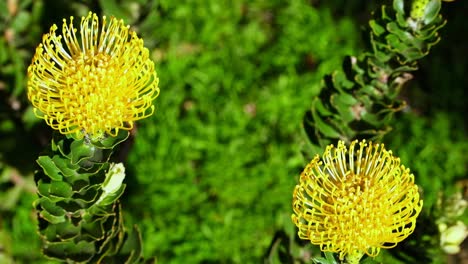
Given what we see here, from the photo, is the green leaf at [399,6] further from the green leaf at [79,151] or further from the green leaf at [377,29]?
the green leaf at [79,151]

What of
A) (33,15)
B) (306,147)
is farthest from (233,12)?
(306,147)

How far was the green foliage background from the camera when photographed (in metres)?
2.57

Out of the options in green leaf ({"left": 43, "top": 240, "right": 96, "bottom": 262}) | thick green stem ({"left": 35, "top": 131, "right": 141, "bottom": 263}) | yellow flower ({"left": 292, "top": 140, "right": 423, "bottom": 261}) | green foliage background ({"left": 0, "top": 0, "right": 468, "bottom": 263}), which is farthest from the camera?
green foliage background ({"left": 0, "top": 0, "right": 468, "bottom": 263})

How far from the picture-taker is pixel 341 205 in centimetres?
155

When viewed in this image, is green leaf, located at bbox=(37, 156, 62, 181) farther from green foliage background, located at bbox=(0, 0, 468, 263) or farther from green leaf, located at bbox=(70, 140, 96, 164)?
green foliage background, located at bbox=(0, 0, 468, 263)

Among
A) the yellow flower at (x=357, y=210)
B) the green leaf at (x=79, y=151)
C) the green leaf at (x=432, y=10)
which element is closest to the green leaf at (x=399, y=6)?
the green leaf at (x=432, y=10)

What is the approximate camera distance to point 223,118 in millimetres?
2918

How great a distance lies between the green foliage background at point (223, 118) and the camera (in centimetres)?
257

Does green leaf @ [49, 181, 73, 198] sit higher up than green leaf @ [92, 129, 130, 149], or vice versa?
green leaf @ [92, 129, 130, 149]

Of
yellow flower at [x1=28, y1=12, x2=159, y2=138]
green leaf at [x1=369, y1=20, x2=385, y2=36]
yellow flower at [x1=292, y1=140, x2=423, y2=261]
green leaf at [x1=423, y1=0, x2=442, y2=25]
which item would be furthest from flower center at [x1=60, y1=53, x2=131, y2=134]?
green leaf at [x1=423, y1=0, x2=442, y2=25]

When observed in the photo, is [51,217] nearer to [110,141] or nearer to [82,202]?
[82,202]

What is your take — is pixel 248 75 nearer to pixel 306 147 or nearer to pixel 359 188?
pixel 306 147

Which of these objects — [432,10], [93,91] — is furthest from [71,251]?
[432,10]

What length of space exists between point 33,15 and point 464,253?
1.74 metres
